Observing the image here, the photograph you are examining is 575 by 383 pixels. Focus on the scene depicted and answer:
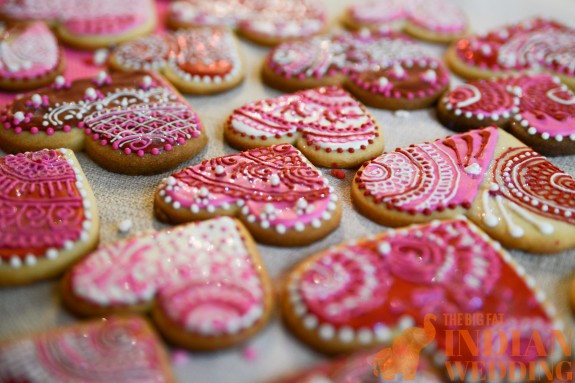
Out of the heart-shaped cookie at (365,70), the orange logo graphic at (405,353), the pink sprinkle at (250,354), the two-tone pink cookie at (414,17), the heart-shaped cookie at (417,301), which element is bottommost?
the pink sprinkle at (250,354)

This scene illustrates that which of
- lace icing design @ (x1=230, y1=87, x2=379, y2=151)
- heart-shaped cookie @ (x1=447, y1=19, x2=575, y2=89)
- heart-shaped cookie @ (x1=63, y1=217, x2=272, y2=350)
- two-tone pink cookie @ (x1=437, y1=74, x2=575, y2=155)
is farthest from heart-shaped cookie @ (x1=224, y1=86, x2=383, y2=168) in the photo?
heart-shaped cookie @ (x1=447, y1=19, x2=575, y2=89)

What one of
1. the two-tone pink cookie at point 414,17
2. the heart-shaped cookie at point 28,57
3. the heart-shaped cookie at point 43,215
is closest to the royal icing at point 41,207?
the heart-shaped cookie at point 43,215

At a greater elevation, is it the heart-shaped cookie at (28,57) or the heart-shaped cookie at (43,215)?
the heart-shaped cookie at (28,57)

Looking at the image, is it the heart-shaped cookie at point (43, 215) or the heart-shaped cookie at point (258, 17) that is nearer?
the heart-shaped cookie at point (43, 215)

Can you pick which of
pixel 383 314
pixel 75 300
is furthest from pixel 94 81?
pixel 383 314

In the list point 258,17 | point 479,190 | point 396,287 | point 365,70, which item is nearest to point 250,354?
point 396,287

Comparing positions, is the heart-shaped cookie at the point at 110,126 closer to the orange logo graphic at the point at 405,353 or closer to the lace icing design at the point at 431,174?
the lace icing design at the point at 431,174

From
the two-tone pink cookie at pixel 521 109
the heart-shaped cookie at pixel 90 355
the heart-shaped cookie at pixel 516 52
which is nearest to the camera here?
the heart-shaped cookie at pixel 90 355

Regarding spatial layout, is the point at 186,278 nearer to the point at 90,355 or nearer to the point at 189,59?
the point at 90,355
